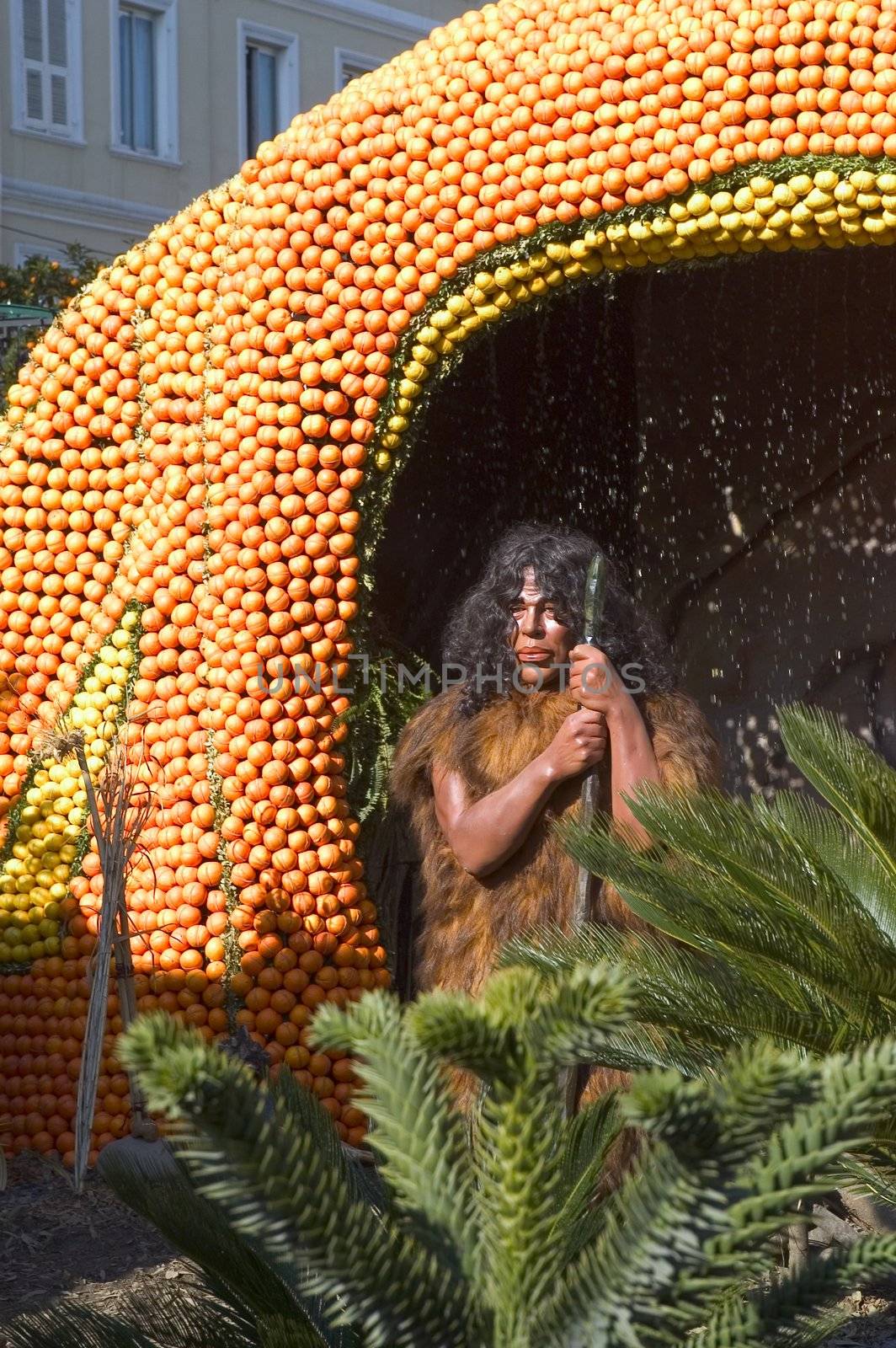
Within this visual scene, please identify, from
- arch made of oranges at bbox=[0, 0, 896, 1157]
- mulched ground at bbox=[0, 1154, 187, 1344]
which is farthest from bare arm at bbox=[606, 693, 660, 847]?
mulched ground at bbox=[0, 1154, 187, 1344]

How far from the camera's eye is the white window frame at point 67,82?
1476 centimetres

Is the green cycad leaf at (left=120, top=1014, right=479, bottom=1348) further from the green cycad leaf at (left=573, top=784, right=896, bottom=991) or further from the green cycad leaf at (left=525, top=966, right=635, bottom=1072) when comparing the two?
the green cycad leaf at (left=573, top=784, right=896, bottom=991)

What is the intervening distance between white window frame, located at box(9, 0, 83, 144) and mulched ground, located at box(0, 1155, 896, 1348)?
12.5 meters

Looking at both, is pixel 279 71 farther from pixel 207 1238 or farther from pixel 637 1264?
pixel 637 1264

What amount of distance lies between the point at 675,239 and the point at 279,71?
13.6 meters

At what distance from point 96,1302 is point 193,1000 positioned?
0.94 m

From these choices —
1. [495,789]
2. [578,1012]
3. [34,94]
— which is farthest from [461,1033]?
[34,94]

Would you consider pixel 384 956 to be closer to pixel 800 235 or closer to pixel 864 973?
pixel 864 973

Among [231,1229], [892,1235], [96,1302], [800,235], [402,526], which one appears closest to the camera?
[892,1235]

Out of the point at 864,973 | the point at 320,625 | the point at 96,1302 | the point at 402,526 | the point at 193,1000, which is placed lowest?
the point at 96,1302

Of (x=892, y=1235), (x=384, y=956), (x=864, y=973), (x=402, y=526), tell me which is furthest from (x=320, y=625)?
(x=892, y=1235)

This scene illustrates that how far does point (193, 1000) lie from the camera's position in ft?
13.9

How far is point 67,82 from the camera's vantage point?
15.1m

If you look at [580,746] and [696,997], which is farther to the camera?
[580,746]
